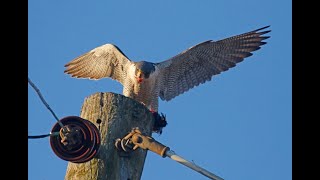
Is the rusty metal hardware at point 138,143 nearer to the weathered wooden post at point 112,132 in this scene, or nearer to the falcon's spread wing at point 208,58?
the weathered wooden post at point 112,132

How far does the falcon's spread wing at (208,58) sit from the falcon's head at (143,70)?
0.60 m

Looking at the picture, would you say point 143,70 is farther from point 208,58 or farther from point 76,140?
point 76,140

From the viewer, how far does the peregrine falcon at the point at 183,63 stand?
10094 mm

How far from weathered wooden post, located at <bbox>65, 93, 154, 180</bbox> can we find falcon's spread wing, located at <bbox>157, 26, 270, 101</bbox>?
538 centimetres

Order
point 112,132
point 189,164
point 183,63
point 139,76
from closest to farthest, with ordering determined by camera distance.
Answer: point 189,164 → point 112,132 → point 139,76 → point 183,63

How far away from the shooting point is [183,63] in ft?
34.1

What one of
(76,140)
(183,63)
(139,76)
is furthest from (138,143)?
(183,63)

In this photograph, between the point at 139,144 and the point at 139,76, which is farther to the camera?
the point at 139,76

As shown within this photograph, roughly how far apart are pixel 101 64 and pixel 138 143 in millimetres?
6089
